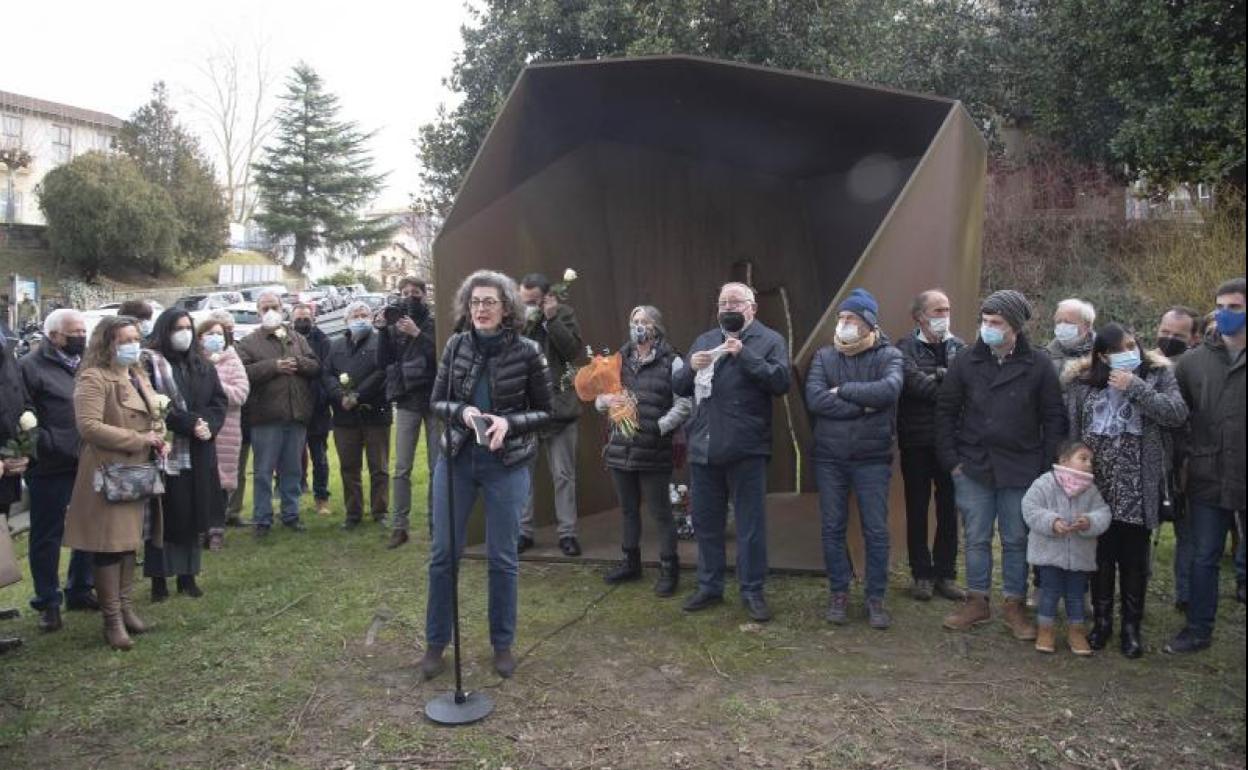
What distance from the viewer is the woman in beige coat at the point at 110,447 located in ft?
14.6

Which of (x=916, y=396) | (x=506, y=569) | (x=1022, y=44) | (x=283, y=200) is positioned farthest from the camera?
(x=283, y=200)

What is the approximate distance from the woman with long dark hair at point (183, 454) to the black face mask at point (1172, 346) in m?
5.18

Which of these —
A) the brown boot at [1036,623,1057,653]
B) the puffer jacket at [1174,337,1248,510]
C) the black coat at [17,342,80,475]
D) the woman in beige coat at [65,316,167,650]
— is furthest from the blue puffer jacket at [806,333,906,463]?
the black coat at [17,342,80,475]

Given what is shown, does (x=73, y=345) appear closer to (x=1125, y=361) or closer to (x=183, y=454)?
(x=183, y=454)

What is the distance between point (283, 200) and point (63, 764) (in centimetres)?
4060

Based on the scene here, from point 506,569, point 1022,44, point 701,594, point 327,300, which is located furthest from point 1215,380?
point 327,300

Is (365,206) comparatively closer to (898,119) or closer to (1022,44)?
(1022,44)

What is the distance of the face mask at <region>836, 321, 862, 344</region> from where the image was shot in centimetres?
456

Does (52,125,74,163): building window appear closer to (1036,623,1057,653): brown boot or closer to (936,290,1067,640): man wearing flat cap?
(936,290,1067,640): man wearing flat cap

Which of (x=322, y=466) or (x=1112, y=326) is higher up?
(x=1112, y=326)

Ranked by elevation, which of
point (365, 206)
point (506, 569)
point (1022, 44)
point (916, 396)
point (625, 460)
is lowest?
point (506, 569)

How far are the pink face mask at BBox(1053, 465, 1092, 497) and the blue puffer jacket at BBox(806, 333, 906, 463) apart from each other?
2.60 feet

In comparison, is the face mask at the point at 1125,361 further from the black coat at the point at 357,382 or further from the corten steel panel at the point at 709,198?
the black coat at the point at 357,382

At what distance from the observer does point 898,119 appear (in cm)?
605
